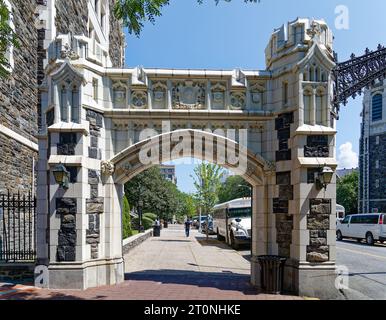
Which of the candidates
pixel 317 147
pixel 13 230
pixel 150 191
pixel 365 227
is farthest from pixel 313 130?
pixel 150 191

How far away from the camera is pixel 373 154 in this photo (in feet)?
134

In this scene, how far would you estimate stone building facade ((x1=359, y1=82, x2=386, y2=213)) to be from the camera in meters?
39.2

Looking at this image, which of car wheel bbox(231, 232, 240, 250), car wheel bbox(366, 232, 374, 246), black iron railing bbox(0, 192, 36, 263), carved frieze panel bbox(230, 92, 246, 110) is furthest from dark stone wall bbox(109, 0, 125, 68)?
car wheel bbox(366, 232, 374, 246)

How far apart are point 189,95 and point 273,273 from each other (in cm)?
495

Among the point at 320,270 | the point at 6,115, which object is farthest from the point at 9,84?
the point at 320,270

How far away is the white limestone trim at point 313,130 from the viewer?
7.45 meters

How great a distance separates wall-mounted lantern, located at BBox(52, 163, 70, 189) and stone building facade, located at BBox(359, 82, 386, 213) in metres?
40.9

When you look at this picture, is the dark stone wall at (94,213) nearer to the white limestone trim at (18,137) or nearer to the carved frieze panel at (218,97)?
the carved frieze panel at (218,97)
